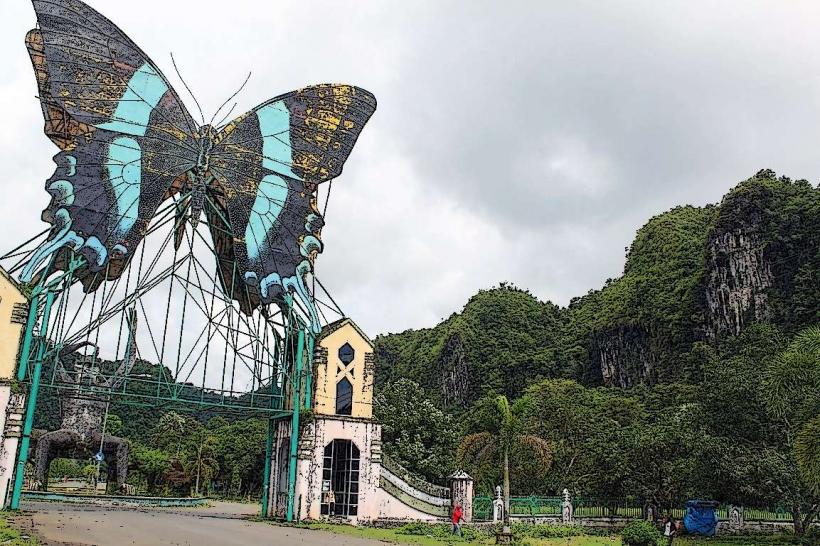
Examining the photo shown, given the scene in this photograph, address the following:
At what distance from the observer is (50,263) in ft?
69.4

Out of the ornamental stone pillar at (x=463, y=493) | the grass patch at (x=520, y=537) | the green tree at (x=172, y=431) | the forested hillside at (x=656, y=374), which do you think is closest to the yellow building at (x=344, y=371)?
the ornamental stone pillar at (x=463, y=493)

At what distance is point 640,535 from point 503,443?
7034 millimetres

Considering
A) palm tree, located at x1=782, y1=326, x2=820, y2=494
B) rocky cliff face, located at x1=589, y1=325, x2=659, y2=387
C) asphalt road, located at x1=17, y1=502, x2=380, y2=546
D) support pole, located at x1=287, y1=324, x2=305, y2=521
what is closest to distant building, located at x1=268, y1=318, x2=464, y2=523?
support pole, located at x1=287, y1=324, x2=305, y2=521

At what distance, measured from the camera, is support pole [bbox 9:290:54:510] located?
19.1 meters

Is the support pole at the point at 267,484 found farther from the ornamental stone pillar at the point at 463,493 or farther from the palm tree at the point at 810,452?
the palm tree at the point at 810,452

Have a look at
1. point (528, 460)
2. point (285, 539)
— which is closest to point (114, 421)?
point (528, 460)

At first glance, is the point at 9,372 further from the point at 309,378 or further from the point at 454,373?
the point at 454,373

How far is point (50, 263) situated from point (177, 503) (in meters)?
18.5

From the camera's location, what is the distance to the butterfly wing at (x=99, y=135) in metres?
21.0

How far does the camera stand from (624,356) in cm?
8069

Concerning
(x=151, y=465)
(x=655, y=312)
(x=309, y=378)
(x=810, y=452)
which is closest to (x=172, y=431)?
(x=151, y=465)

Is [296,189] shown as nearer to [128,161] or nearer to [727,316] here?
[128,161]

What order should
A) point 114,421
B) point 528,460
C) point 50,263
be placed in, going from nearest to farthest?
point 50,263 → point 528,460 → point 114,421

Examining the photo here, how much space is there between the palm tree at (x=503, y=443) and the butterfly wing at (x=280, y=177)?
280 inches
